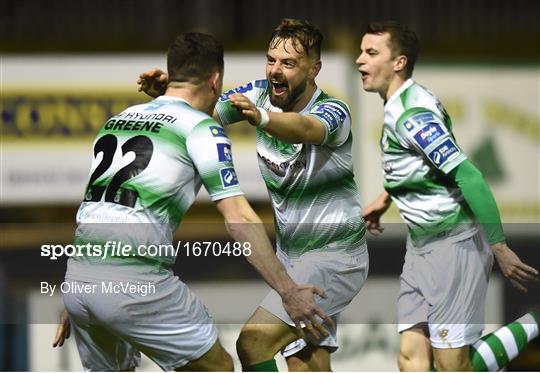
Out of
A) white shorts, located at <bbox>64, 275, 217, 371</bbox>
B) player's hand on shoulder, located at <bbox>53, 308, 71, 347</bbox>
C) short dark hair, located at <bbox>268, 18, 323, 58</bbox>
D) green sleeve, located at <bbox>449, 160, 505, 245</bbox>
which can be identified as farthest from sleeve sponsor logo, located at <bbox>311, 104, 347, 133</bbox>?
player's hand on shoulder, located at <bbox>53, 308, 71, 347</bbox>

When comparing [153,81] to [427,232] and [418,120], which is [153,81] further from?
[427,232]

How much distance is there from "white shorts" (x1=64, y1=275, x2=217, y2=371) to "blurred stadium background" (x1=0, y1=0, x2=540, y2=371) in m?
5.86

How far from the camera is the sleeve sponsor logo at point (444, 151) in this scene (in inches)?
276

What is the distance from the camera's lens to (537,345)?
1066cm

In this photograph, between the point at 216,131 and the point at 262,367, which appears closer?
the point at 216,131

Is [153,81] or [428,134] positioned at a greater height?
[153,81]

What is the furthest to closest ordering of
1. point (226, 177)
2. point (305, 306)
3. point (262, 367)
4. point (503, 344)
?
point (503, 344) → point (262, 367) → point (305, 306) → point (226, 177)

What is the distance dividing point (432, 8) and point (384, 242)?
89.6 inches

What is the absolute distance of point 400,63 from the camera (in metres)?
7.48

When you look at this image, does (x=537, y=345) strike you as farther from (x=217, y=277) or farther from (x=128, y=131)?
(x=128, y=131)

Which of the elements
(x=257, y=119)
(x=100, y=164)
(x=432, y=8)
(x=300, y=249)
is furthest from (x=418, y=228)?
(x=432, y=8)

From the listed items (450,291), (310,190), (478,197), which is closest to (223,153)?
(310,190)

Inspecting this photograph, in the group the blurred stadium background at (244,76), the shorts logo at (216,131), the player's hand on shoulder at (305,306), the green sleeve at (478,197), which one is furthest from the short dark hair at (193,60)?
the blurred stadium background at (244,76)

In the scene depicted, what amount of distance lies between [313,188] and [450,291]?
889 millimetres
